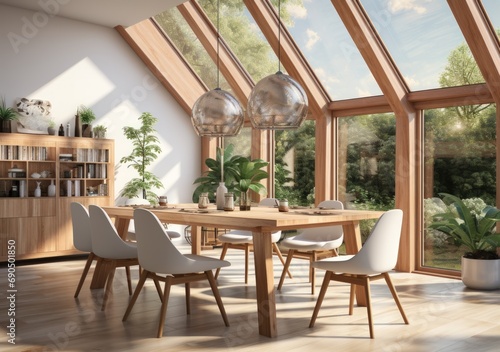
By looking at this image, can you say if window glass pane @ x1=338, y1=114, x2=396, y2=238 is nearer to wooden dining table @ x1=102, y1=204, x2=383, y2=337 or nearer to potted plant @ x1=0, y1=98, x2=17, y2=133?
wooden dining table @ x1=102, y1=204, x2=383, y2=337

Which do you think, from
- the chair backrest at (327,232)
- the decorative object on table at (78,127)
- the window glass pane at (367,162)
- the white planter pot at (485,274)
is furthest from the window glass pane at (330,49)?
the decorative object on table at (78,127)

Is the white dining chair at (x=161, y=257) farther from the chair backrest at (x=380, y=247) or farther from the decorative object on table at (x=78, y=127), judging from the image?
the decorative object on table at (x=78, y=127)

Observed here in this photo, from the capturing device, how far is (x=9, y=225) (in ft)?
23.3

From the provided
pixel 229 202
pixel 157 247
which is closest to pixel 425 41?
pixel 229 202

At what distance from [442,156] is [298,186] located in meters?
2.27

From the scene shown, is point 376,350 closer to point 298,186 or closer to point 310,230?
point 310,230

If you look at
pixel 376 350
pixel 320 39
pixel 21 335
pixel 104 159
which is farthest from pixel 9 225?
pixel 376 350

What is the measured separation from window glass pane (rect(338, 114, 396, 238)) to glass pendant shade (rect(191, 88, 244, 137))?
2456 mm

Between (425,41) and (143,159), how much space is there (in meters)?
4.47

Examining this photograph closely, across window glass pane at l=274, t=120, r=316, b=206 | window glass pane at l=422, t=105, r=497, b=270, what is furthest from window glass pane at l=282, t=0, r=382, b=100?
window glass pane at l=422, t=105, r=497, b=270

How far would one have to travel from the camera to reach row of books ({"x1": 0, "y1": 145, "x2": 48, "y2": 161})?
7.12 m

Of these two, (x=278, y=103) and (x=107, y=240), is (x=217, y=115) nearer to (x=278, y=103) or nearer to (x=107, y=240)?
(x=278, y=103)

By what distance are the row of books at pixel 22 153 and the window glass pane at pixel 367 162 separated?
4.03 m

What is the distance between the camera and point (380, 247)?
402 centimetres
